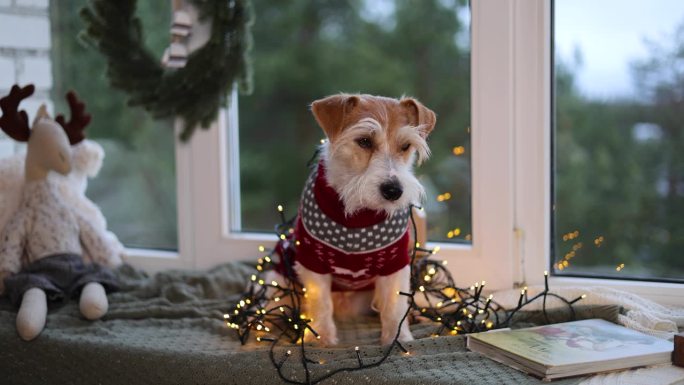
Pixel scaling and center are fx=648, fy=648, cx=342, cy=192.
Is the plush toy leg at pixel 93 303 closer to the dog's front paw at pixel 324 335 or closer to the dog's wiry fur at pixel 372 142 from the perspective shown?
the dog's front paw at pixel 324 335

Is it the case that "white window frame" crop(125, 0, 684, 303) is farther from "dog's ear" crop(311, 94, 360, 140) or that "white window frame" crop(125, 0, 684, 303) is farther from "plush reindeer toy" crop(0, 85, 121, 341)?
"plush reindeer toy" crop(0, 85, 121, 341)

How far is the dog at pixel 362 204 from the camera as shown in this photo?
151 cm

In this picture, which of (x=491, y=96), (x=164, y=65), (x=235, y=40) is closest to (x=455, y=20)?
(x=491, y=96)

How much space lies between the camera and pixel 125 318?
182cm

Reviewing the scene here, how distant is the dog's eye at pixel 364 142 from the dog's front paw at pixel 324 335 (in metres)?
0.47

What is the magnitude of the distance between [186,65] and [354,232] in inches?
33.9

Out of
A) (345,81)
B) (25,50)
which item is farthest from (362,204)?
(345,81)

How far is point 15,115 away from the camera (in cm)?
195

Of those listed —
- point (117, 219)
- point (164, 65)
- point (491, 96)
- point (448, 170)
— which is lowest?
point (117, 219)

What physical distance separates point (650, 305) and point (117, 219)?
1890 millimetres

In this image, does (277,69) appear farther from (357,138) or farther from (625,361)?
(625,361)

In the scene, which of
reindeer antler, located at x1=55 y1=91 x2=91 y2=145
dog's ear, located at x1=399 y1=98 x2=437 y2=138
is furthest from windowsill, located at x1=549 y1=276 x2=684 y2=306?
reindeer antler, located at x1=55 y1=91 x2=91 y2=145

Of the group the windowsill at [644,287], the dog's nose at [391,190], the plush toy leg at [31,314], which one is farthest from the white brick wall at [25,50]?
the windowsill at [644,287]

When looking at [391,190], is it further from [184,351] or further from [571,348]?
[184,351]
